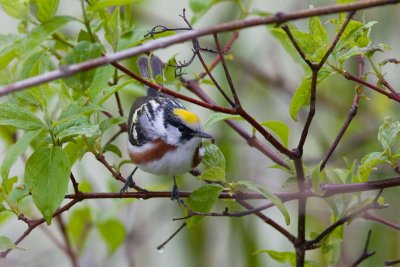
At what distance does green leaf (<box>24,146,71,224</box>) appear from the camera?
7.39 ft

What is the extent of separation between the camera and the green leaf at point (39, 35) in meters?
2.08

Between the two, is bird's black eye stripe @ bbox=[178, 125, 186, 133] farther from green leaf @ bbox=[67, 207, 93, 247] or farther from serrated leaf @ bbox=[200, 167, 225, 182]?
serrated leaf @ bbox=[200, 167, 225, 182]

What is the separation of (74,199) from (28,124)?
0.33 m

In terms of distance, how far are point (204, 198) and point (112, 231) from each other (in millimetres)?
1341

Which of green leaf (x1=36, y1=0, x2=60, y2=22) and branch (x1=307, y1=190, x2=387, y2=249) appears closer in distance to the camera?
green leaf (x1=36, y1=0, x2=60, y2=22)

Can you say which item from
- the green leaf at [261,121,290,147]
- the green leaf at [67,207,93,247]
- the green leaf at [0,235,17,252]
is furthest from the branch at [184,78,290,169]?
the green leaf at [67,207,93,247]

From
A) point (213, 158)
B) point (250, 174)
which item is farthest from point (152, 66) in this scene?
point (250, 174)

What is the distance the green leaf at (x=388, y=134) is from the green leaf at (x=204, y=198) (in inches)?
22.2

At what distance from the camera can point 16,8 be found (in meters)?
2.48

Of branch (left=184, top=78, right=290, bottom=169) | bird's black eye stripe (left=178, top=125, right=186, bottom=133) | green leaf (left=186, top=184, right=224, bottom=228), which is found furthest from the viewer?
bird's black eye stripe (left=178, top=125, right=186, bottom=133)

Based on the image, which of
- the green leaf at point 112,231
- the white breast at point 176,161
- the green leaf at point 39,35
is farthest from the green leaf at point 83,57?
the green leaf at point 112,231

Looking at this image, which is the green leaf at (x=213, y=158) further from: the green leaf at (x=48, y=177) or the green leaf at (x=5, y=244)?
the green leaf at (x=5, y=244)

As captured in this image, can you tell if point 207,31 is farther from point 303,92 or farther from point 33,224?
point 33,224

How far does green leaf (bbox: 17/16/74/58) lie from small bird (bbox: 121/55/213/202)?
1077 millimetres
